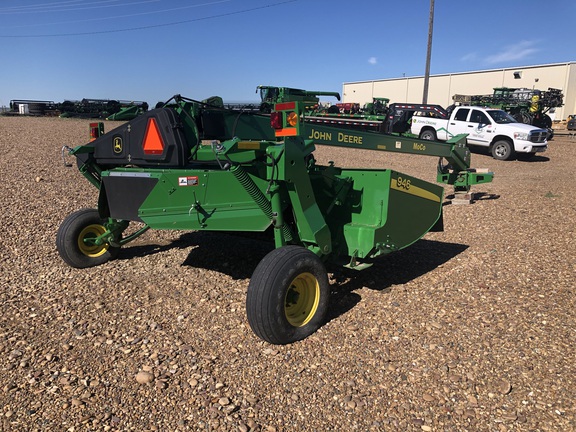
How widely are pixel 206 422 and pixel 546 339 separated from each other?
2626 millimetres

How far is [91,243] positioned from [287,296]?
2.61 metres

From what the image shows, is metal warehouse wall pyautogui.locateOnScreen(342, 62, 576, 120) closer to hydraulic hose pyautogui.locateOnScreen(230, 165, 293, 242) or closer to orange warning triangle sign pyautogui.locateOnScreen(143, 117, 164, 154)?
hydraulic hose pyautogui.locateOnScreen(230, 165, 293, 242)

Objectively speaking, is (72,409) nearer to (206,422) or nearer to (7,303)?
(206,422)

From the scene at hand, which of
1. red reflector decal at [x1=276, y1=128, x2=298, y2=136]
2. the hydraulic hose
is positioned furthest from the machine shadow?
red reflector decal at [x1=276, y1=128, x2=298, y2=136]

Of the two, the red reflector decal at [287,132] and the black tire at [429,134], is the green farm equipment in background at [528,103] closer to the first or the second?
the black tire at [429,134]

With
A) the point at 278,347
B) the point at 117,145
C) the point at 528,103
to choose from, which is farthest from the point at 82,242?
the point at 528,103

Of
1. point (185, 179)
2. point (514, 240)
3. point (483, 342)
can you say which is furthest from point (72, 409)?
point (514, 240)

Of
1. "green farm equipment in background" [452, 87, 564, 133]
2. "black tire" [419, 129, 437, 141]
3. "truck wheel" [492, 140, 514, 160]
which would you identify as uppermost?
"green farm equipment in background" [452, 87, 564, 133]

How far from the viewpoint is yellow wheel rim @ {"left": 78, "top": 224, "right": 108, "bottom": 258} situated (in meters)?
4.96

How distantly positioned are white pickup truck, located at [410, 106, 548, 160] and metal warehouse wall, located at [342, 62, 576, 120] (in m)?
25.9

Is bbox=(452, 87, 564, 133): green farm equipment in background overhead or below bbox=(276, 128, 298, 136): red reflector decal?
overhead

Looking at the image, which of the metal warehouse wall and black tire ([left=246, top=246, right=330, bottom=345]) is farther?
the metal warehouse wall

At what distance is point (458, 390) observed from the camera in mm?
2934

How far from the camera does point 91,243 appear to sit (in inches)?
199
